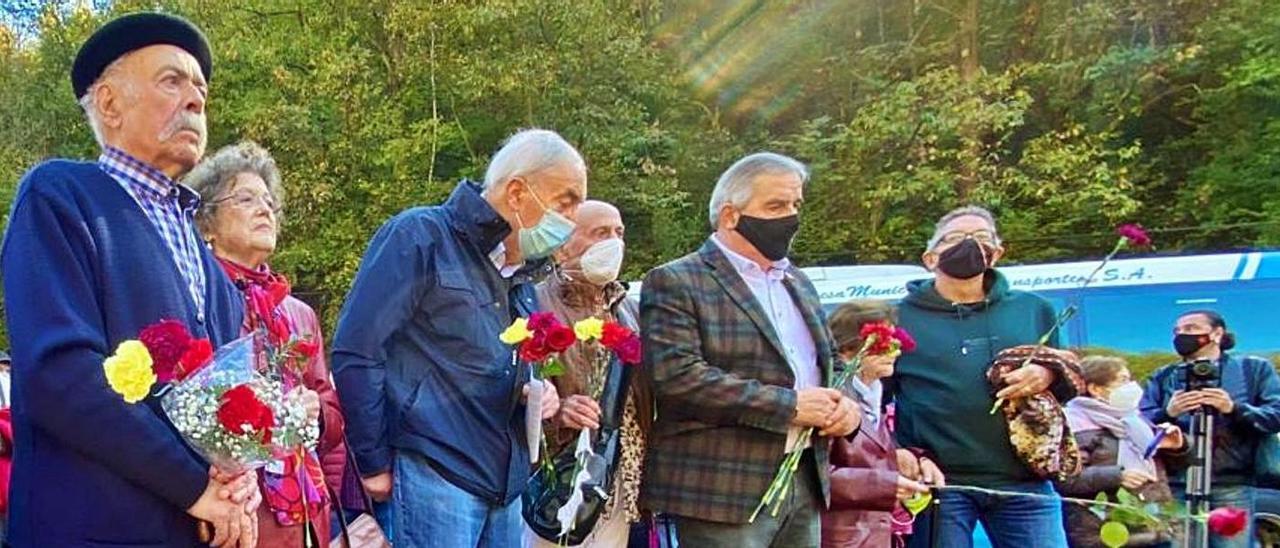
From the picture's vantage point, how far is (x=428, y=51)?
18.5m

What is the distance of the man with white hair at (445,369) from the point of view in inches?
123

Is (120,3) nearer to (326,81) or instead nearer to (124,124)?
Result: (326,81)

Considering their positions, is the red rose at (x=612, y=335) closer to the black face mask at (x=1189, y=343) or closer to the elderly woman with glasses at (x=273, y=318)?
the elderly woman with glasses at (x=273, y=318)

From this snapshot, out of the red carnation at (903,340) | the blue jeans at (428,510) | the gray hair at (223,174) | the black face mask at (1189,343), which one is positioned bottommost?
the blue jeans at (428,510)

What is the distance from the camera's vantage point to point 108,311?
2.15 meters

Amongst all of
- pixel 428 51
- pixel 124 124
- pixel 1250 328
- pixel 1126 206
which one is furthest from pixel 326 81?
pixel 124 124

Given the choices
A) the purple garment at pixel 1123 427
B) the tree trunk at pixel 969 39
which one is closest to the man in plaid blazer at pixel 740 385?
the purple garment at pixel 1123 427

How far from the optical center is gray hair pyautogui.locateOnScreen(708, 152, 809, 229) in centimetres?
398

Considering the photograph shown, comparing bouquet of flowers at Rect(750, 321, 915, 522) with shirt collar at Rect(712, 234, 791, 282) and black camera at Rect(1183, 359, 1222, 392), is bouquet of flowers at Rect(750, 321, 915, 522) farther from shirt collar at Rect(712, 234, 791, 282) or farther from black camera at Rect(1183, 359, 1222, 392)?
black camera at Rect(1183, 359, 1222, 392)

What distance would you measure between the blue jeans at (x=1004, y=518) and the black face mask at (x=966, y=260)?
80cm

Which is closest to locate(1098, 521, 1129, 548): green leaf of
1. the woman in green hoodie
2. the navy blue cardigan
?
the woman in green hoodie

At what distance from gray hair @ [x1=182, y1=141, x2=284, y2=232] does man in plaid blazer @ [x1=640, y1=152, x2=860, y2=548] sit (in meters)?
1.24

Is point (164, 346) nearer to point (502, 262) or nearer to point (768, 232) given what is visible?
point (502, 262)

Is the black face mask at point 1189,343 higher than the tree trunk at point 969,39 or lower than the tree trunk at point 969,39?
lower
